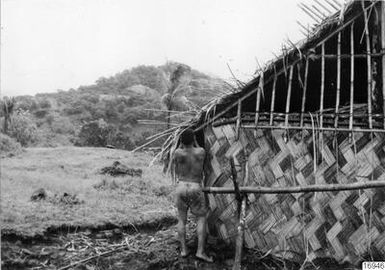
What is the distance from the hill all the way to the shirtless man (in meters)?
19.2

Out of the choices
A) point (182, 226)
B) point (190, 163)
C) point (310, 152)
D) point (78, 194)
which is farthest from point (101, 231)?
point (78, 194)

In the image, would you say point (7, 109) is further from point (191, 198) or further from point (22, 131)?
point (191, 198)

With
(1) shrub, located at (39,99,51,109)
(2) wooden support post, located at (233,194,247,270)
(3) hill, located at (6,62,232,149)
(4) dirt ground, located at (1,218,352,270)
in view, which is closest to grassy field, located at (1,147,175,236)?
(4) dirt ground, located at (1,218,352,270)

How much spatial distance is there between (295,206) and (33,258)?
125 inches

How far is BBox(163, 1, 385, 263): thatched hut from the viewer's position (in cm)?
498

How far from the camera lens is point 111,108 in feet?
151

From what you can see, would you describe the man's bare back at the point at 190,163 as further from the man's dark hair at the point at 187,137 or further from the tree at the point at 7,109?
the tree at the point at 7,109

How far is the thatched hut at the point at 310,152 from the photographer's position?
16.4 ft

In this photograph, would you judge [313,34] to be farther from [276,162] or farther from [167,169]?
[167,169]

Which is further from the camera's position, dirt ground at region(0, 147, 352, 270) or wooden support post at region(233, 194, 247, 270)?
dirt ground at region(0, 147, 352, 270)

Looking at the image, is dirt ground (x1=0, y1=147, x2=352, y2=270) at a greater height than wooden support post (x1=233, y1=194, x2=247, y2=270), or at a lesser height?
lesser

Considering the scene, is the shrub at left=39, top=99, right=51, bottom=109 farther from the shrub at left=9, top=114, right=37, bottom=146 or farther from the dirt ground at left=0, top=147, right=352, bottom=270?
the dirt ground at left=0, top=147, right=352, bottom=270

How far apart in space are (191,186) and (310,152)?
1326 mm

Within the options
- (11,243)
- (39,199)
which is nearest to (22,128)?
(39,199)
